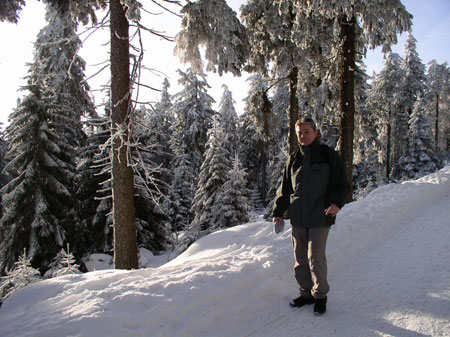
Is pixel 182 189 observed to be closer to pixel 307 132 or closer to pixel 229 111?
pixel 229 111

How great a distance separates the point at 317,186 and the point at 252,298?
1630 millimetres

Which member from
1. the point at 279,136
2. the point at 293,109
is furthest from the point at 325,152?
the point at 279,136

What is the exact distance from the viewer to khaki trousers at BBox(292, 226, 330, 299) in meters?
3.38

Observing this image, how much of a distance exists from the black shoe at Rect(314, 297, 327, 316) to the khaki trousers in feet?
0.15

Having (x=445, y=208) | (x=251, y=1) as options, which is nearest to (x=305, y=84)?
(x=251, y=1)

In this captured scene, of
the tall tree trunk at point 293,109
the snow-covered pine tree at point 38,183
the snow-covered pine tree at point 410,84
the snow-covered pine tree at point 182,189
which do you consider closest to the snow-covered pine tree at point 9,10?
the snow-covered pine tree at point 38,183

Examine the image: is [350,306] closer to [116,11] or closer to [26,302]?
[26,302]

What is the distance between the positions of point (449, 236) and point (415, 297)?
2859 mm

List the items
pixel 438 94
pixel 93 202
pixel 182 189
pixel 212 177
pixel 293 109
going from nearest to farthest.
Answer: pixel 293 109 → pixel 93 202 → pixel 212 177 → pixel 182 189 → pixel 438 94

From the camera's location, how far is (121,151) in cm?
568

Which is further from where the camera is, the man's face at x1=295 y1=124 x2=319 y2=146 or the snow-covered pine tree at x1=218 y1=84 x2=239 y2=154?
the snow-covered pine tree at x1=218 y1=84 x2=239 y2=154

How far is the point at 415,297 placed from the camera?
362 cm

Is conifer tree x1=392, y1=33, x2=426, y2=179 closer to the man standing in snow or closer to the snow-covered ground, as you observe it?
the snow-covered ground

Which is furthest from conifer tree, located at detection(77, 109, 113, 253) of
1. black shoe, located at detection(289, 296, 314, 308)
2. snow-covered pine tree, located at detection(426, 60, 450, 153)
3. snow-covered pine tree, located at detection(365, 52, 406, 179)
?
snow-covered pine tree, located at detection(426, 60, 450, 153)
